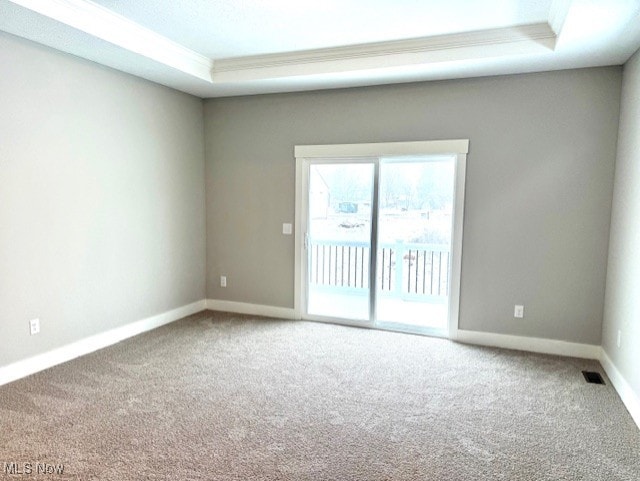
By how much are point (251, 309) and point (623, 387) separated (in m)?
3.57

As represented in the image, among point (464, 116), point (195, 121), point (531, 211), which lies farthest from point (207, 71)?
point (531, 211)

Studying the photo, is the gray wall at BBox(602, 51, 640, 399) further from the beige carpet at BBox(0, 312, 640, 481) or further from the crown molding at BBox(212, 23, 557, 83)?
the crown molding at BBox(212, 23, 557, 83)

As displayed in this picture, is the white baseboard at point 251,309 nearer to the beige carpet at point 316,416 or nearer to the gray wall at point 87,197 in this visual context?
the gray wall at point 87,197

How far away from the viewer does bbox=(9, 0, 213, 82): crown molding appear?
8.79ft

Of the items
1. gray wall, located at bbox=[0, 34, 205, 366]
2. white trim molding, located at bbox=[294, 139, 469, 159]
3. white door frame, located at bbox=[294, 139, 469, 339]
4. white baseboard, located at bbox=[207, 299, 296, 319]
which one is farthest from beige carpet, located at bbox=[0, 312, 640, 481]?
white trim molding, located at bbox=[294, 139, 469, 159]

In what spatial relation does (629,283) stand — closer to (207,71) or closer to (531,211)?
(531,211)

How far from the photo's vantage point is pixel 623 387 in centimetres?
291

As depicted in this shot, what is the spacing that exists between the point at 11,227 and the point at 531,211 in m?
4.19

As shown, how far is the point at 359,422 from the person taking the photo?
8.45 feet

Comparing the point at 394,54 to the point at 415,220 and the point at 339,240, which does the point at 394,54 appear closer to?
the point at 415,220

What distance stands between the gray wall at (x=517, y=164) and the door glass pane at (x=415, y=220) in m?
0.28

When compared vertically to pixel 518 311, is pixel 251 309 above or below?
below

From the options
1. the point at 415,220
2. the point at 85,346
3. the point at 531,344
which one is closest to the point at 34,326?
the point at 85,346

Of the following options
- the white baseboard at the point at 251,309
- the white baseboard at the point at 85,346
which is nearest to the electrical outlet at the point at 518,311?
the white baseboard at the point at 251,309
